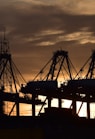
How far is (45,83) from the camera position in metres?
77.5

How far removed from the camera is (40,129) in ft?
122

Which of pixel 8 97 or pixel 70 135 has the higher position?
pixel 8 97

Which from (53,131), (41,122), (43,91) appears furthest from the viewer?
(43,91)

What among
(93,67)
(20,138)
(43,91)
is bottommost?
(20,138)

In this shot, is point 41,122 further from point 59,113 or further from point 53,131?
point 59,113

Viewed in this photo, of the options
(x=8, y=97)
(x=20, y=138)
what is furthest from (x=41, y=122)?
(x=8, y=97)

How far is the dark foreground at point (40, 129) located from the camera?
35.7 metres

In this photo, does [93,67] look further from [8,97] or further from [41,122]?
[41,122]

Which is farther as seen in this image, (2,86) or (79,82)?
(2,86)

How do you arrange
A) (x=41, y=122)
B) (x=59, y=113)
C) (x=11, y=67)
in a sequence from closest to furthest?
(x=41, y=122)
(x=59, y=113)
(x=11, y=67)

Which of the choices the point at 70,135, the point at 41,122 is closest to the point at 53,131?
the point at 70,135

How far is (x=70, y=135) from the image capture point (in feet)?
127

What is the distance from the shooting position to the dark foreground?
35.7 meters

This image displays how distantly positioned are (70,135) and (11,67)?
59784mm
